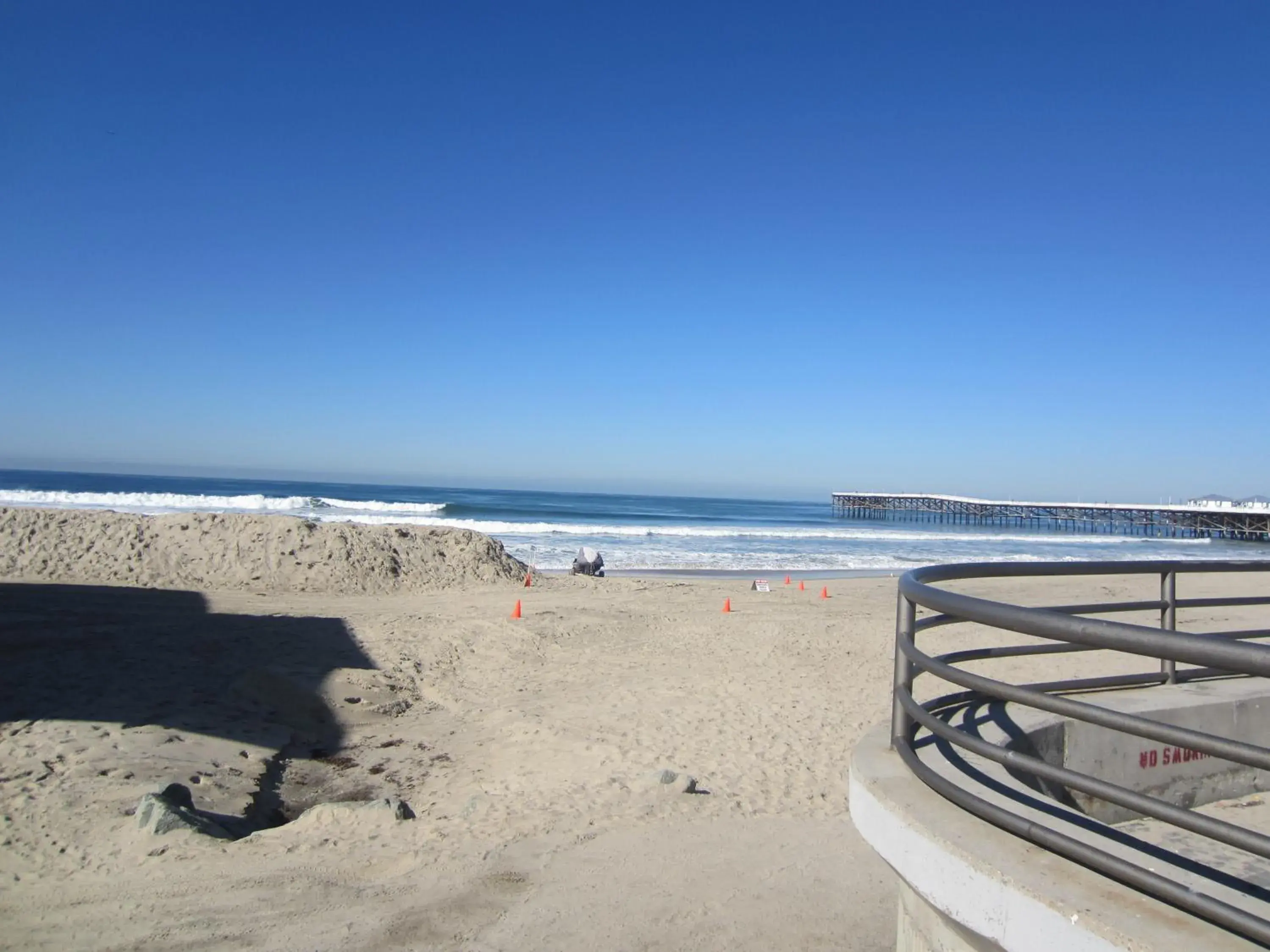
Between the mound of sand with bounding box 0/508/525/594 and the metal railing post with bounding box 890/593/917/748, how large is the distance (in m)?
15.5

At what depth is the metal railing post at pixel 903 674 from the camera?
2.64m

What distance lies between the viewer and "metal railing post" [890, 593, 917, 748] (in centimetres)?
264

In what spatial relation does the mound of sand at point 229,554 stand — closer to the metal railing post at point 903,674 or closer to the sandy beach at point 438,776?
the sandy beach at point 438,776

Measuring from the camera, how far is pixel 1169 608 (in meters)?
3.77

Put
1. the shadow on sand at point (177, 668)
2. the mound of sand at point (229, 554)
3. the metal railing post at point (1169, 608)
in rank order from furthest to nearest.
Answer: the mound of sand at point (229, 554) → the shadow on sand at point (177, 668) → the metal railing post at point (1169, 608)

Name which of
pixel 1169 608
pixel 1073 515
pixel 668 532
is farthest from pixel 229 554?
pixel 1073 515

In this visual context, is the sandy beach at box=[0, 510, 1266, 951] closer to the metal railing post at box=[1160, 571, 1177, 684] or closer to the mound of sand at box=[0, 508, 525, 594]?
the metal railing post at box=[1160, 571, 1177, 684]

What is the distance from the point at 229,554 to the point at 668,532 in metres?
31.1

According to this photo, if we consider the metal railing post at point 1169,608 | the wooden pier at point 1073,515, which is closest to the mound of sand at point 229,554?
the metal railing post at point 1169,608

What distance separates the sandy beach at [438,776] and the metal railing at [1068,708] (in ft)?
6.74

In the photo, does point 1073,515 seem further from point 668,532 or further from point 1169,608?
point 1169,608

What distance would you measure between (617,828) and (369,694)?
14.7 ft

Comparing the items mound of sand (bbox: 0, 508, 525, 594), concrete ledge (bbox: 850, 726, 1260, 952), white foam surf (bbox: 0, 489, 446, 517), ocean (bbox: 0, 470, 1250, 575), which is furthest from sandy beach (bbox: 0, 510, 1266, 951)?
white foam surf (bbox: 0, 489, 446, 517)

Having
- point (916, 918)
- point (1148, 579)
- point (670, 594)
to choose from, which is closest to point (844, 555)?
point (1148, 579)
